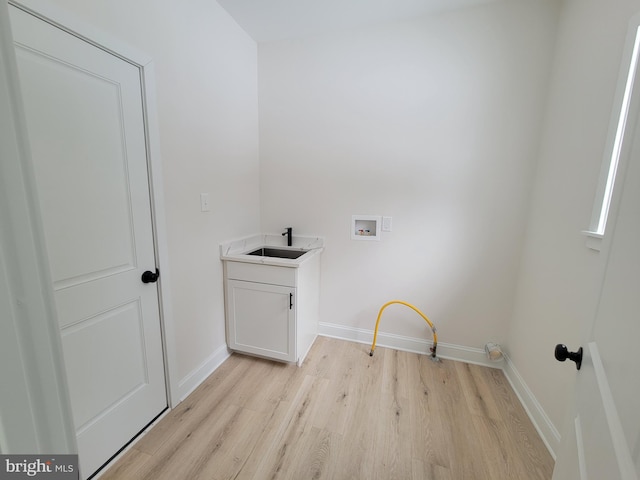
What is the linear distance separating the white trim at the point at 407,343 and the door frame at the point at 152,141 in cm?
133

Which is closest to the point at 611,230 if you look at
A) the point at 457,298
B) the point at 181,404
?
the point at 457,298

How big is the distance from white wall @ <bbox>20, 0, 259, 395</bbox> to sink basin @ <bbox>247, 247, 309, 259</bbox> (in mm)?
292

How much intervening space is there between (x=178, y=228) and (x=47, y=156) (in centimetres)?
68

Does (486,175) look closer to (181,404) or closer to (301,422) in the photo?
(301,422)

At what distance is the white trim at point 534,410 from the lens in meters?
1.40

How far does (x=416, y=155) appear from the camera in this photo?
208 cm

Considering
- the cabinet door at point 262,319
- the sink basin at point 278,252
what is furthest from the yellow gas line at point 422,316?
the sink basin at point 278,252

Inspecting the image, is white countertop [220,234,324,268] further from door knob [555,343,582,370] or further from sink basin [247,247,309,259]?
door knob [555,343,582,370]

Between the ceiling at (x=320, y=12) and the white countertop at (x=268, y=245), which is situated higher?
the ceiling at (x=320, y=12)

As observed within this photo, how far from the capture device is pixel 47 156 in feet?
3.36

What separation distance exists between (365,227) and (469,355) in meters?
1.36

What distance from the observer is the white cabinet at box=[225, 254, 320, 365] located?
195cm

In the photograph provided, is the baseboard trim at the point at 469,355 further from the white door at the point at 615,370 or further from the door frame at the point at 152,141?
the door frame at the point at 152,141

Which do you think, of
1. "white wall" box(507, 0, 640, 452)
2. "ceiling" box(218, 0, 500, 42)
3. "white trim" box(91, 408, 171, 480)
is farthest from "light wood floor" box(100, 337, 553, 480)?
"ceiling" box(218, 0, 500, 42)
